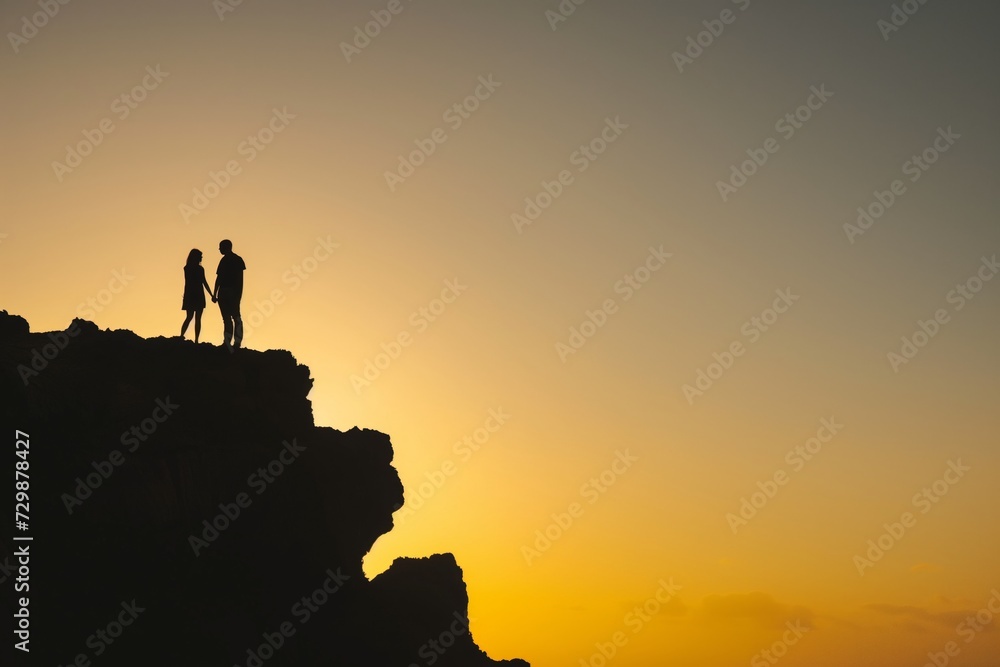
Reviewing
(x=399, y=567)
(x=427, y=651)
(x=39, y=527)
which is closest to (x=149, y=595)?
(x=39, y=527)

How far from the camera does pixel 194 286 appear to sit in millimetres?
33344

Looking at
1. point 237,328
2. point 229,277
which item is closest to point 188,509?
point 237,328

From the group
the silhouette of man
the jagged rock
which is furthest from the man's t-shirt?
the jagged rock

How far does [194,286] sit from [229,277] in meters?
1.86

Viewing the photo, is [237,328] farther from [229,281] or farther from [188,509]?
[188,509]

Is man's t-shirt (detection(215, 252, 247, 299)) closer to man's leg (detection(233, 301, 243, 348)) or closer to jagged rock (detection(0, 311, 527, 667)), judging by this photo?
man's leg (detection(233, 301, 243, 348))

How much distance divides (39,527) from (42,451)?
7.79 ft

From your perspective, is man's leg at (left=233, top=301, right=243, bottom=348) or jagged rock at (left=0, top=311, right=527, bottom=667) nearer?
jagged rock at (left=0, top=311, right=527, bottom=667)

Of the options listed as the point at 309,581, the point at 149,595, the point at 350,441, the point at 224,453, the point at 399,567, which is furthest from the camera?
the point at 399,567

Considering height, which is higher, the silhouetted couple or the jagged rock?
the silhouetted couple

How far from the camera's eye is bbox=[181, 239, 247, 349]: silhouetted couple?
107 ft

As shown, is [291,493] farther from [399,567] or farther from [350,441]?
[399,567]

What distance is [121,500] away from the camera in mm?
28844

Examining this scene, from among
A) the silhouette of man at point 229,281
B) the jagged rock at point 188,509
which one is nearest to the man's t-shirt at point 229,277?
the silhouette of man at point 229,281
